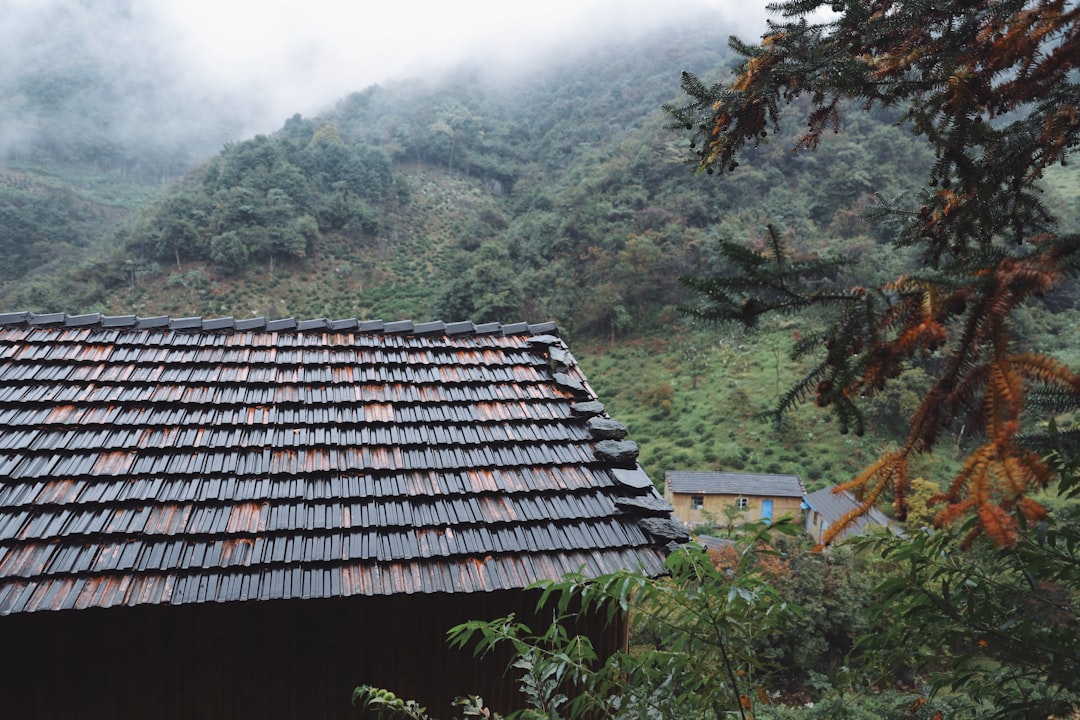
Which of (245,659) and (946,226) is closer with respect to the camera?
(946,226)

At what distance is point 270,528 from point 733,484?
19249 mm

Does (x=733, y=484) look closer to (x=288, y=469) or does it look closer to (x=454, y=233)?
(x=288, y=469)

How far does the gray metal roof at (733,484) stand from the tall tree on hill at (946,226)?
17884 mm

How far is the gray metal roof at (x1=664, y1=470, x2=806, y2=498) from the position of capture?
2019 cm

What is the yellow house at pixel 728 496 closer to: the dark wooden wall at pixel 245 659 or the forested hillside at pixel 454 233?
the forested hillside at pixel 454 233

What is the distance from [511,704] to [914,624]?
2.68 metres

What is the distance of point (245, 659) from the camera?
3.60m

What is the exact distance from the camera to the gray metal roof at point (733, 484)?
20188 millimetres

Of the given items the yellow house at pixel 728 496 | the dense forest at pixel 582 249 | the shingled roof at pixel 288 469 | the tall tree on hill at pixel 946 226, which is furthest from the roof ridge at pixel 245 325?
the yellow house at pixel 728 496

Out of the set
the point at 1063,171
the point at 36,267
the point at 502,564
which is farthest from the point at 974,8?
the point at 36,267

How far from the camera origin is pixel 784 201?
37562 millimetres

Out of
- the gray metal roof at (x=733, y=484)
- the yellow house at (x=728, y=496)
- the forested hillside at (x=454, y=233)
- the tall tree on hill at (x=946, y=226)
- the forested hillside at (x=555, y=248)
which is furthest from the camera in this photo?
the forested hillside at (x=454, y=233)

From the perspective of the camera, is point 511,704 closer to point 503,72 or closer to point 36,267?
point 36,267

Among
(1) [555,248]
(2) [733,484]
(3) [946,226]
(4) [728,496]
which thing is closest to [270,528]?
(3) [946,226]
